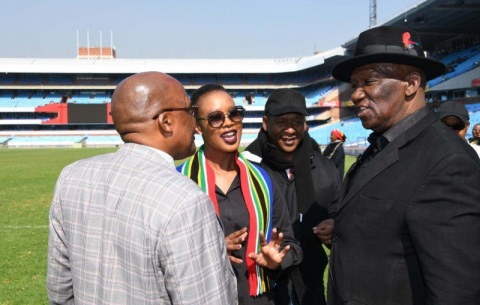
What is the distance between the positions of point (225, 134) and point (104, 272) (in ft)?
5.00

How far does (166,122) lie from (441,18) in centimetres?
3690

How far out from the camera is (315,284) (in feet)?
10.3

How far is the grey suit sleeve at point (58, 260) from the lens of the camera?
1.84 meters

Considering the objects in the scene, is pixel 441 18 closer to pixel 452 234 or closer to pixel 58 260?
pixel 452 234

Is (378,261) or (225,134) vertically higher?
(225,134)

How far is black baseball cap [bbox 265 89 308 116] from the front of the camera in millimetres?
3338

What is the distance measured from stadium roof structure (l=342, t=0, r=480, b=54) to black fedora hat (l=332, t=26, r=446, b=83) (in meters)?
31.4

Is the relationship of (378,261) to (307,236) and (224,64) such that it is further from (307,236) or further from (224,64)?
(224,64)

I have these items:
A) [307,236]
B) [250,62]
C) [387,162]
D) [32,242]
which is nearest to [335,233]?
[387,162]

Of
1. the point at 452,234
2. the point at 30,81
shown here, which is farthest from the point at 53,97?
the point at 452,234

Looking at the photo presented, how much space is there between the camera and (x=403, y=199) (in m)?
1.75

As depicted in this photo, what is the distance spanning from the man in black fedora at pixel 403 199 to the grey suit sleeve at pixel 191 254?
744 mm

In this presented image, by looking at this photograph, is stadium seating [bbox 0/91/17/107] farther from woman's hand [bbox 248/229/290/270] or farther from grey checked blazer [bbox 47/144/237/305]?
grey checked blazer [bbox 47/144/237/305]

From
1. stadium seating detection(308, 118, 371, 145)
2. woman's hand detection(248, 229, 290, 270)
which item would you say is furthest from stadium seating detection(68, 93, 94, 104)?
woman's hand detection(248, 229, 290, 270)
